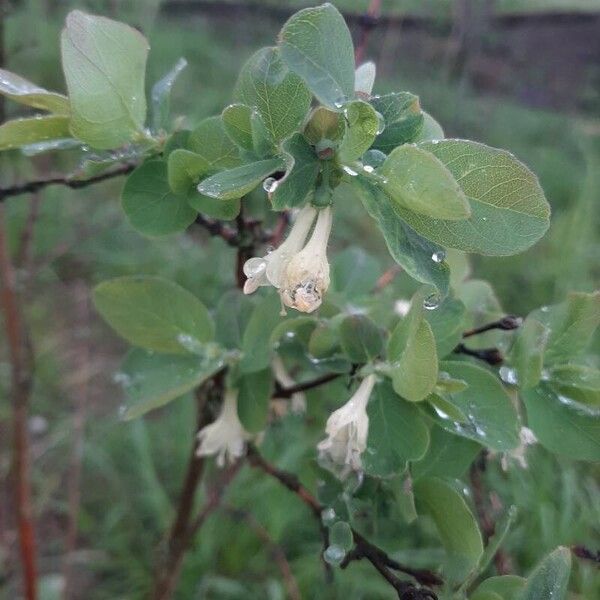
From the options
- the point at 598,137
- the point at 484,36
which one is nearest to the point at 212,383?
the point at 598,137

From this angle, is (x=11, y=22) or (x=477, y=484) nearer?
(x=477, y=484)

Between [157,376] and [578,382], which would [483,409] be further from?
[157,376]

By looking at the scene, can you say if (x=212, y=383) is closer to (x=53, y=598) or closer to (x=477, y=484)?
(x=477, y=484)

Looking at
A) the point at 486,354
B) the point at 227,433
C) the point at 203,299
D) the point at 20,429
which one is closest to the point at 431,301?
the point at 486,354

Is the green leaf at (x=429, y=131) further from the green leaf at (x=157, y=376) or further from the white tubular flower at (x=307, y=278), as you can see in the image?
the green leaf at (x=157, y=376)

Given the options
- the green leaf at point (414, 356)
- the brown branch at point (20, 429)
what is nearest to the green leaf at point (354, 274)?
the green leaf at point (414, 356)

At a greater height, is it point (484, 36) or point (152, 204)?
point (152, 204)
